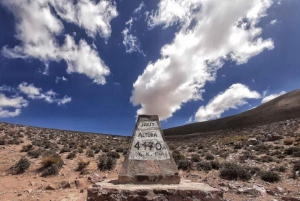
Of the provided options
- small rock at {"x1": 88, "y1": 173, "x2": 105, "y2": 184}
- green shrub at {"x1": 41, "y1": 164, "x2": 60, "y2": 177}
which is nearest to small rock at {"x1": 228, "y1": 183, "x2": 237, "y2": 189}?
small rock at {"x1": 88, "y1": 173, "x2": 105, "y2": 184}

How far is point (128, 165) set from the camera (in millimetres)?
6340

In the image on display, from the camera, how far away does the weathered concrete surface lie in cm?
610

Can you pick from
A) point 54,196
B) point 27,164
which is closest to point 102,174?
point 54,196

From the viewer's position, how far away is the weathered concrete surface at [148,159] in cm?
610

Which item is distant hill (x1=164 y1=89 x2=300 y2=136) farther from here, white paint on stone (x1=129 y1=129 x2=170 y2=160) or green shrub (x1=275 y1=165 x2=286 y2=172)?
white paint on stone (x1=129 y1=129 x2=170 y2=160)

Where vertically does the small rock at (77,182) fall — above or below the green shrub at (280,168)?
above

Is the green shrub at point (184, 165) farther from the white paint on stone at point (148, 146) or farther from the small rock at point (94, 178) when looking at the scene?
the white paint on stone at point (148, 146)

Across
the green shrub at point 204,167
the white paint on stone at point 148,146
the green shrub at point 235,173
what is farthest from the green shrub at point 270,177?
the white paint on stone at point 148,146

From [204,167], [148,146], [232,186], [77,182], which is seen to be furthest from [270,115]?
[148,146]

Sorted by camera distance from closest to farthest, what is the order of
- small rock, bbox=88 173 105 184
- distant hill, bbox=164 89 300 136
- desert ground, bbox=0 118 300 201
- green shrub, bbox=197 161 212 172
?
1. desert ground, bbox=0 118 300 201
2. small rock, bbox=88 173 105 184
3. green shrub, bbox=197 161 212 172
4. distant hill, bbox=164 89 300 136

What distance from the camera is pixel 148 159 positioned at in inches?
255

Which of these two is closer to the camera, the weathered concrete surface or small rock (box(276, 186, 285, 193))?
the weathered concrete surface

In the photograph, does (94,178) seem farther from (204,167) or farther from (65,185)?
(204,167)

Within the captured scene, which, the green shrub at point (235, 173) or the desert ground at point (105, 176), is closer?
the desert ground at point (105, 176)
